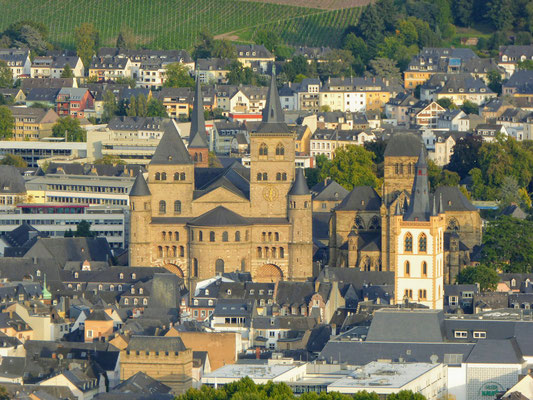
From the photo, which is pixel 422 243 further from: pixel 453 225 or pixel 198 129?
pixel 198 129

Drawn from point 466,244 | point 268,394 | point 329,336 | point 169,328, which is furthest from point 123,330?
point 466,244

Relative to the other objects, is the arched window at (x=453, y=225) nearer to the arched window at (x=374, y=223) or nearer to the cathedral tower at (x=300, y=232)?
the arched window at (x=374, y=223)

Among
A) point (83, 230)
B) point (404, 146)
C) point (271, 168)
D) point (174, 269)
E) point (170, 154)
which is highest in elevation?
point (404, 146)

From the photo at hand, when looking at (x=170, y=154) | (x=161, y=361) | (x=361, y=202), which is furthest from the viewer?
Answer: (x=170, y=154)

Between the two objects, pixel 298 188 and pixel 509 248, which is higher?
pixel 298 188

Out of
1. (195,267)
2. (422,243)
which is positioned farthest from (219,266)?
(422,243)

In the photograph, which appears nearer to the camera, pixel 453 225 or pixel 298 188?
pixel 298 188

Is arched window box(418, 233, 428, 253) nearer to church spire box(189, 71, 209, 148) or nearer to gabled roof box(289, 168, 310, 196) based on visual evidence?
gabled roof box(289, 168, 310, 196)
